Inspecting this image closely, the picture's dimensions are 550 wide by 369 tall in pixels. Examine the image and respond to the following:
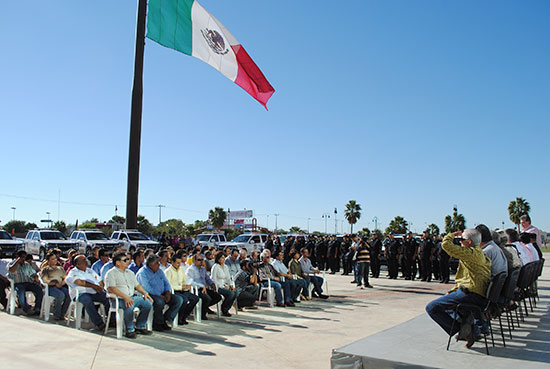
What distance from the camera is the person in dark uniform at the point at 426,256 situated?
18188 millimetres

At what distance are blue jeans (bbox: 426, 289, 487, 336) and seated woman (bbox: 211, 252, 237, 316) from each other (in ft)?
Answer: 16.5

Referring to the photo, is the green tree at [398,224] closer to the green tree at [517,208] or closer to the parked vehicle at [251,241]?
the green tree at [517,208]

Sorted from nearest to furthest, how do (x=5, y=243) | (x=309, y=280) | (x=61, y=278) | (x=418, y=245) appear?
(x=61, y=278) → (x=309, y=280) → (x=418, y=245) → (x=5, y=243)

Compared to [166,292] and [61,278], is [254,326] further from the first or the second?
[61,278]

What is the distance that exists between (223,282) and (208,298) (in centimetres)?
84

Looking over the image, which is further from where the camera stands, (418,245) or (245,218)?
(245,218)

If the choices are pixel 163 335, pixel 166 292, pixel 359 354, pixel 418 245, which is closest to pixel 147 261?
pixel 166 292

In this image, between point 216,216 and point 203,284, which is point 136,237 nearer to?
point 203,284

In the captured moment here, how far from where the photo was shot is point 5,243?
2503 cm

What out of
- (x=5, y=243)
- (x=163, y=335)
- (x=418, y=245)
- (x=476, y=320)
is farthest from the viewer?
(x=5, y=243)

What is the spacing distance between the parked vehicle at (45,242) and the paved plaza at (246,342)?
17.1m

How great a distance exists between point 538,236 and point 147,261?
910cm

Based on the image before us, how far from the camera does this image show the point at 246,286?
11180 mm

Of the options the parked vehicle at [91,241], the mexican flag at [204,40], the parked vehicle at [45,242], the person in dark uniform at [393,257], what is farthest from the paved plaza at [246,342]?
the parked vehicle at [45,242]
